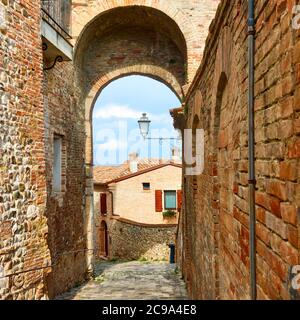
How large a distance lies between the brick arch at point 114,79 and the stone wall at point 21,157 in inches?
248

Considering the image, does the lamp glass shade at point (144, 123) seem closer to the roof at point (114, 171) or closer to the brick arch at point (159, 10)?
the brick arch at point (159, 10)

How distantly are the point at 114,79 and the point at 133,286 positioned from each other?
20.7 feet

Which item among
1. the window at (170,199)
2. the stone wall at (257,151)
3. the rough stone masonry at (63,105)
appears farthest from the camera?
the window at (170,199)

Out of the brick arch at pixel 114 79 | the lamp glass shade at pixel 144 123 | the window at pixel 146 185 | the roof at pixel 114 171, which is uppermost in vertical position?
the brick arch at pixel 114 79

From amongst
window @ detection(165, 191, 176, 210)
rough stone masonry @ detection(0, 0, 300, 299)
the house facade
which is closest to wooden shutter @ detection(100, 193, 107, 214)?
the house facade

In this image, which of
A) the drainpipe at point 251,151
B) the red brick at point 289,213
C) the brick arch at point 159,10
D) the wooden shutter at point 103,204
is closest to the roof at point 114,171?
the wooden shutter at point 103,204

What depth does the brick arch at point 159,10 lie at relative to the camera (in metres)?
11.5

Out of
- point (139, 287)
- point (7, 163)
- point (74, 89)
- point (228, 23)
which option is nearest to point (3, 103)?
point (7, 163)

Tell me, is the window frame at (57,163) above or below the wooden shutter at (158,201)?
above

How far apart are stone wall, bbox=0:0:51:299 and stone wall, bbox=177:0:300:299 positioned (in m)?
2.52

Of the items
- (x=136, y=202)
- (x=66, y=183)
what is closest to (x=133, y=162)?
(x=136, y=202)

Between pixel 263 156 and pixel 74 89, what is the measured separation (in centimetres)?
927

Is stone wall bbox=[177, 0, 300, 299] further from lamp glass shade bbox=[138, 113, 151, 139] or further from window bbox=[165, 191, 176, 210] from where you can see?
window bbox=[165, 191, 176, 210]

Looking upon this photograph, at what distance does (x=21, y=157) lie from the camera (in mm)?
5848
